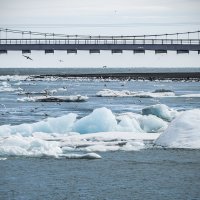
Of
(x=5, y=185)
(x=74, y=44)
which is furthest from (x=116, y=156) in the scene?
(x=74, y=44)

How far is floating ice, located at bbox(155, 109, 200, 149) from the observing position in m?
21.7

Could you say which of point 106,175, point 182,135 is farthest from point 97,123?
point 106,175

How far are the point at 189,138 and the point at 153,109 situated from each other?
6.12m

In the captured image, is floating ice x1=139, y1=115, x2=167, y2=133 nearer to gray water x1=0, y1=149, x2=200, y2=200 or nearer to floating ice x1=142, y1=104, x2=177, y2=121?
floating ice x1=142, y1=104, x2=177, y2=121

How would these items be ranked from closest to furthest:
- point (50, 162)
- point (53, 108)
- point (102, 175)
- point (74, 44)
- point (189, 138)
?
1. point (102, 175)
2. point (50, 162)
3. point (189, 138)
4. point (53, 108)
5. point (74, 44)

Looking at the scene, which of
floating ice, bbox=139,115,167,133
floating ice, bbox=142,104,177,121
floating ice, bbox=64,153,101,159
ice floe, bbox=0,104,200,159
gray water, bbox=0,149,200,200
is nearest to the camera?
gray water, bbox=0,149,200,200

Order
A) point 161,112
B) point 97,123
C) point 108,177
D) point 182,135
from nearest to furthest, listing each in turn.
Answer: point 108,177 → point 182,135 → point 97,123 → point 161,112

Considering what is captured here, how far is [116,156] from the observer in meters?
20.4

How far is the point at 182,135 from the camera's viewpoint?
22000 mm

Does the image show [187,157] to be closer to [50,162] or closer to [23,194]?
[50,162]

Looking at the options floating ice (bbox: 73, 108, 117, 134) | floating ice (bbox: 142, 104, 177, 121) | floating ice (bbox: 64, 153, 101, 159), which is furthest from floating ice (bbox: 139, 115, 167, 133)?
floating ice (bbox: 64, 153, 101, 159)

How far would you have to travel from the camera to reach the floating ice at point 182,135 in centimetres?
2173

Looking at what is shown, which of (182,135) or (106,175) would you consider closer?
(106,175)

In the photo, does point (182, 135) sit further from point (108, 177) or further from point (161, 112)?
point (161, 112)
